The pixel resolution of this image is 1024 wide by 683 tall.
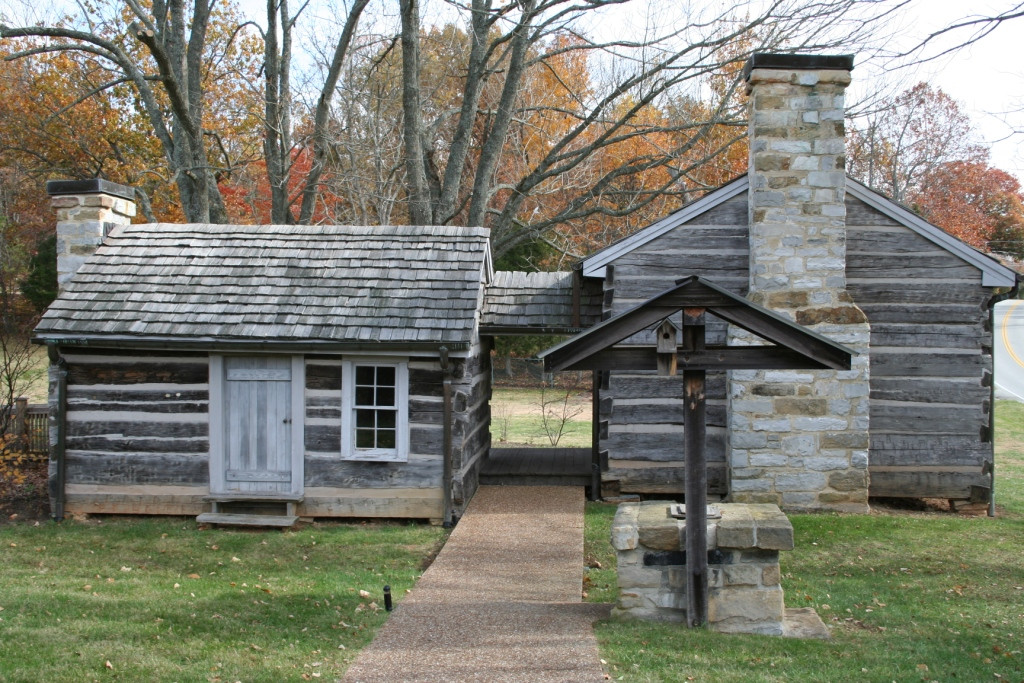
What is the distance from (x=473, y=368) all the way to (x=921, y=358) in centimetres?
603

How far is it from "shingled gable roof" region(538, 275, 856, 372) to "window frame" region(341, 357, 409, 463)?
189 inches

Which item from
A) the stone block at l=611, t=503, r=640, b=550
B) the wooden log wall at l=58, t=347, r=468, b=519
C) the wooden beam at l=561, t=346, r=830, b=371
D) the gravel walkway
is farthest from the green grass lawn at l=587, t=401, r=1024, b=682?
the wooden log wall at l=58, t=347, r=468, b=519

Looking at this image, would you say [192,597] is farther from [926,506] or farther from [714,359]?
[926,506]

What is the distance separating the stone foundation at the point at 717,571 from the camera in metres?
6.50

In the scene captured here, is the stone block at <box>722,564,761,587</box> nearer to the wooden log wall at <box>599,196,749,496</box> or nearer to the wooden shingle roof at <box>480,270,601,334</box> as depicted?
the wooden log wall at <box>599,196,749,496</box>

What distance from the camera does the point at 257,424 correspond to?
11.2 m

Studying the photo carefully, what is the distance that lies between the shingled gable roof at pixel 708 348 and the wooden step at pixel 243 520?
5.57m

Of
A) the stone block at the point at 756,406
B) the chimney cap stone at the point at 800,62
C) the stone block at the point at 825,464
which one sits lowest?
the stone block at the point at 825,464

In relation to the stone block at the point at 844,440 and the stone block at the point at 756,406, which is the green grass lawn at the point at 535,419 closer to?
the stone block at the point at 756,406

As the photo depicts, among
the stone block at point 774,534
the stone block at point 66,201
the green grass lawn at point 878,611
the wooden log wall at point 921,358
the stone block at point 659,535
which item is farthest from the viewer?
the stone block at point 66,201

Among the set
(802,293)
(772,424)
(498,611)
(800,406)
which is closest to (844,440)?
(800,406)

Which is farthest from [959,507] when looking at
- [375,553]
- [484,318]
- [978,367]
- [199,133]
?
Result: [199,133]

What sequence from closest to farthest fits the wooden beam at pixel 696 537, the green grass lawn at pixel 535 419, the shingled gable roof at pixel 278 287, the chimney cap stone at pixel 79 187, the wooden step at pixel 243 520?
1. the wooden beam at pixel 696 537
2. the wooden step at pixel 243 520
3. the shingled gable roof at pixel 278 287
4. the chimney cap stone at pixel 79 187
5. the green grass lawn at pixel 535 419

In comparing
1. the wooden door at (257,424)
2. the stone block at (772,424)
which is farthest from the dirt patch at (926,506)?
the wooden door at (257,424)
